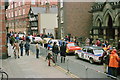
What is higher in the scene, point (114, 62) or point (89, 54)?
point (114, 62)

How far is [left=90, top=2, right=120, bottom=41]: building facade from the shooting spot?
102 feet

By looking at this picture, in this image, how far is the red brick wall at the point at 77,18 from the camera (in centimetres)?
4175

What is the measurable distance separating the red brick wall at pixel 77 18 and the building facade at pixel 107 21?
4622 mm

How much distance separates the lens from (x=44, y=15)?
58062 millimetres

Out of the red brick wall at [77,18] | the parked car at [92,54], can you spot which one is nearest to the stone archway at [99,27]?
the red brick wall at [77,18]

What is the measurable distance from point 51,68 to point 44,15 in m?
42.7

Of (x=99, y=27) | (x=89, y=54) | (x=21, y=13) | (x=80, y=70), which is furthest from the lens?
(x=21, y=13)

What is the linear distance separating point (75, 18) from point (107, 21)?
9.13 metres

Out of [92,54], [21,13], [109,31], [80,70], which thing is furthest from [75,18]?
[21,13]

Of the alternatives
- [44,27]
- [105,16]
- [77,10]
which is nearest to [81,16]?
[77,10]

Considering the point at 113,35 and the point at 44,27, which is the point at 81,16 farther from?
the point at 44,27

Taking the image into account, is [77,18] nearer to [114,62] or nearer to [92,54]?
[92,54]

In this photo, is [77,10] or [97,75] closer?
[97,75]

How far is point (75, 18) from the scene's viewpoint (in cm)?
4244
